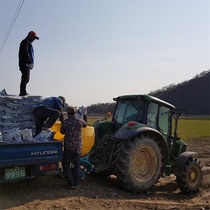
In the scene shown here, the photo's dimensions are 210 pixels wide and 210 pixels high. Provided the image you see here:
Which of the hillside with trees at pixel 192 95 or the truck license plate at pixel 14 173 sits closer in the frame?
the truck license plate at pixel 14 173

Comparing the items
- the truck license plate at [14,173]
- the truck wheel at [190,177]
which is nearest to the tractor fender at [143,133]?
the truck wheel at [190,177]

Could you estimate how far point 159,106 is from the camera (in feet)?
26.6

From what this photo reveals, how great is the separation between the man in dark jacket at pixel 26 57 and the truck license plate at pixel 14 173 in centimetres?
250

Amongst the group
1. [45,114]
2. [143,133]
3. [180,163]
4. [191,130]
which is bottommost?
[191,130]

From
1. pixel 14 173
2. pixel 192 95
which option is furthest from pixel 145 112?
pixel 192 95

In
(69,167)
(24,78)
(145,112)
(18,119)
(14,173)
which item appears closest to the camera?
(14,173)

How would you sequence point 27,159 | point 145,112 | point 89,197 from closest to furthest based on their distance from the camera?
point 27,159 → point 89,197 → point 145,112

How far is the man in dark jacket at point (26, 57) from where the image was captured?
7.97m

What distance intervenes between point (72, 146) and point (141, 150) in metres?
1.59

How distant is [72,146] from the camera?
6.68m

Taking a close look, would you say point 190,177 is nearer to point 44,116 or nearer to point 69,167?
point 69,167

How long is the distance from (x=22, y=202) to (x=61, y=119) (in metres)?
2.05

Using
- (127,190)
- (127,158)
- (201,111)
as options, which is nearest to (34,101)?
(127,158)

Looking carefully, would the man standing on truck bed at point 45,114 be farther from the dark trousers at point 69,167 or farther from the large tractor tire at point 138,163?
the large tractor tire at point 138,163
